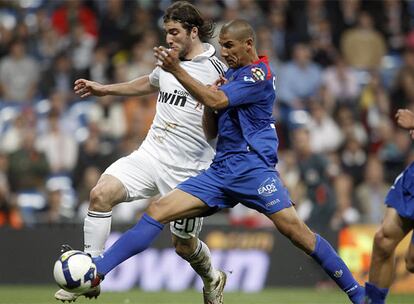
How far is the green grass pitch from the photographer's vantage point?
1090cm

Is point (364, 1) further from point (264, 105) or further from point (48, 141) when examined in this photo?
point (264, 105)

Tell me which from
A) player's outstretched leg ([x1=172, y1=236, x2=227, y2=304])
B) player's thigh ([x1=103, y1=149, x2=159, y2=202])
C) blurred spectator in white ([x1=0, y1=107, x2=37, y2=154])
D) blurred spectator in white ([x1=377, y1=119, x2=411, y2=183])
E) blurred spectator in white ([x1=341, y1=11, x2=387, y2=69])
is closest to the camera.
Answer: player's thigh ([x1=103, y1=149, x2=159, y2=202])

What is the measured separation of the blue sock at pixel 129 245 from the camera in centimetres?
770

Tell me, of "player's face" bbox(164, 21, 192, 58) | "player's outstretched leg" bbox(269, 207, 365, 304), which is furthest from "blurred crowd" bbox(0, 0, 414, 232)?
"player's outstretched leg" bbox(269, 207, 365, 304)

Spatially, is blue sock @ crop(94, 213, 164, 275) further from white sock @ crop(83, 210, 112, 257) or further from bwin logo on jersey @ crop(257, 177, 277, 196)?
bwin logo on jersey @ crop(257, 177, 277, 196)

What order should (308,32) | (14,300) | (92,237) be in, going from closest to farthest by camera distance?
1. (92,237)
2. (14,300)
3. (308,32)

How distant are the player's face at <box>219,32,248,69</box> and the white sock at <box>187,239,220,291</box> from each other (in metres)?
1.73

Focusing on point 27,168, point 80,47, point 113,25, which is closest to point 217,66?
point 27,168

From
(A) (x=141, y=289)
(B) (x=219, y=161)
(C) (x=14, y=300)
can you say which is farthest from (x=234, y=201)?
(A) (x=141, y=289)

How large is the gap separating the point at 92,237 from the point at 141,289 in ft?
16.6

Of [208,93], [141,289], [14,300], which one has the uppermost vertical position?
[208,93]

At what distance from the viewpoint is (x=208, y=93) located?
25.3 ft

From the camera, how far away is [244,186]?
8.03m

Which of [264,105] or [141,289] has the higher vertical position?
[264,105]
